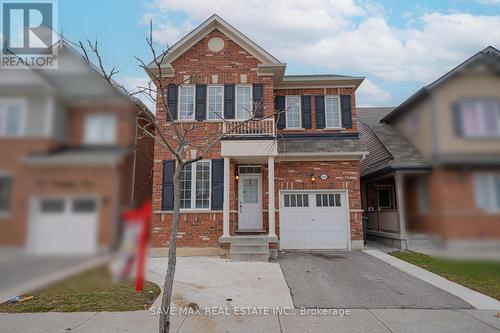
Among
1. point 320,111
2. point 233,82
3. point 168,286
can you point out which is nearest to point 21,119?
point 168,286

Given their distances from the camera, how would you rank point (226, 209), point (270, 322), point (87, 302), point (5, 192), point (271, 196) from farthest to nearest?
1. point (271, 196)
2. point (226, 209)
3. point (87, 302)
4. point (270, 322)
5. point (5, 192)

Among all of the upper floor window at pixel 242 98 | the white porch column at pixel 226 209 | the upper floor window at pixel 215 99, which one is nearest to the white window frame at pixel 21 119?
the white porch column at pixel 226 209

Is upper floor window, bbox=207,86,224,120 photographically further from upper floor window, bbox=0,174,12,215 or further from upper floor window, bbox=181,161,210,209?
upper floor window, bbox=0,174,12,215

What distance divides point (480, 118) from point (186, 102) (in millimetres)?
13374

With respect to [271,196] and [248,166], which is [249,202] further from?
[271,196]

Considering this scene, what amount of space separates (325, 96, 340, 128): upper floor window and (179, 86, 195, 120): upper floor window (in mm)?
5917

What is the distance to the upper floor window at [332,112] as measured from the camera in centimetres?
1478

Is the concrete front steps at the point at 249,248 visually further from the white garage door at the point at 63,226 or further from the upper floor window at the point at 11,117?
the upper floor window at the point at 11,117

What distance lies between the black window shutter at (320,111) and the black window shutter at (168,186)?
6.53 meters

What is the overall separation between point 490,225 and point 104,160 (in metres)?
0.74

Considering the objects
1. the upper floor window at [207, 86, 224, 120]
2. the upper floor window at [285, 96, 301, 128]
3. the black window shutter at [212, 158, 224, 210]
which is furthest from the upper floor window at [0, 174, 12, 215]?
the upper floor window at [285, 96, 301, 128]

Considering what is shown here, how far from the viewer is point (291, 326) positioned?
588cm

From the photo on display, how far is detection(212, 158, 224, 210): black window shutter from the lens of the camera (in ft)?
41.8

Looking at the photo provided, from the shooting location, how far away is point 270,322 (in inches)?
239
